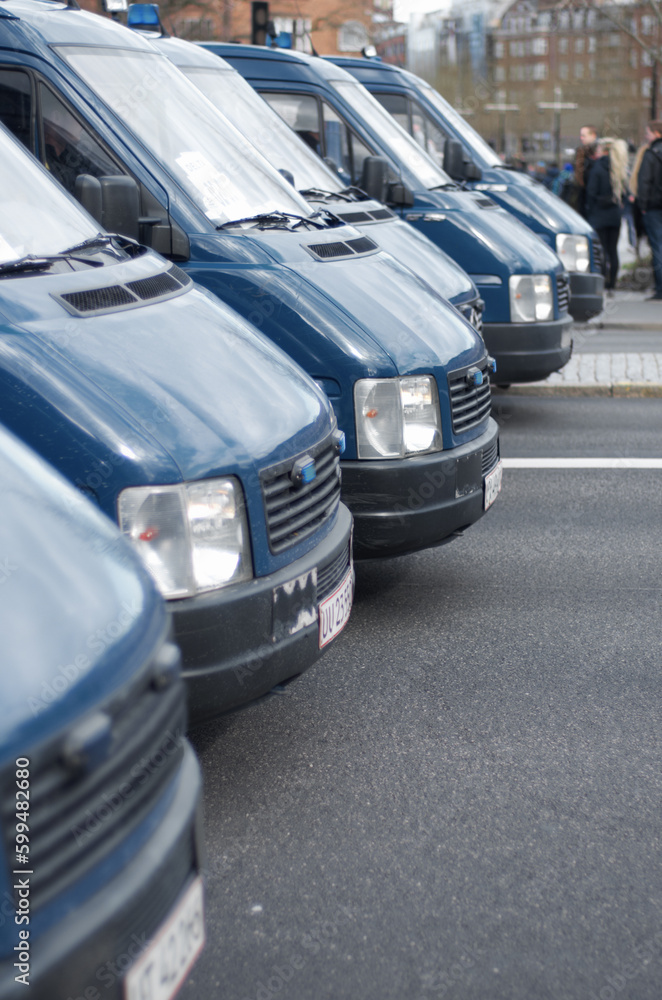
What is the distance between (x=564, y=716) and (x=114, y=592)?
8.47 ft

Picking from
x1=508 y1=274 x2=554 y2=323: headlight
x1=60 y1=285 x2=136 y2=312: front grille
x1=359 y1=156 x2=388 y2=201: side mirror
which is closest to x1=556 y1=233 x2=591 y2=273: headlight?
x1=508 y1=274 x2=554 y2=323: headlight

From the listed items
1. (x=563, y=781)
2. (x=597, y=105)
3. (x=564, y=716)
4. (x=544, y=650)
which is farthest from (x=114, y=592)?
(x=597, y=105)

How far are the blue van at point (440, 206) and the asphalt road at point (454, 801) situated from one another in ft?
10.9

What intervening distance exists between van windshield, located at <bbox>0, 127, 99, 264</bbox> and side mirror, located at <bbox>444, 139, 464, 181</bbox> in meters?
7.00

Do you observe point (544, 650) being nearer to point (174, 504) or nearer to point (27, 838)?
point (174, 504)

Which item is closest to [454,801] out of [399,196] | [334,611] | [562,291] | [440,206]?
[334,611]

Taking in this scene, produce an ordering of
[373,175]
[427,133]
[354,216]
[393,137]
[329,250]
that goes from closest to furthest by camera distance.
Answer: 1. [329,250]
2. [354,216]
3. [373,175]
4. [393,137]
5. [427,133]

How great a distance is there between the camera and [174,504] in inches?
123

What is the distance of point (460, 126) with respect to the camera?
→ 11.9 meters

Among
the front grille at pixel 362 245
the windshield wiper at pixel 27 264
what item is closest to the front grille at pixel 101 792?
the windshield wiper at pixel 27 264

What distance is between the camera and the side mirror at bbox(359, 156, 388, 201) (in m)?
8.50

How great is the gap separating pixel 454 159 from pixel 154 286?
296 inches

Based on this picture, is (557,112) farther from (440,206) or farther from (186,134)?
(186,134)

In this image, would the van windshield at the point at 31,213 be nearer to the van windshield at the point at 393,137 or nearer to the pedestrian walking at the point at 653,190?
the van windshield at the point at 393,137
